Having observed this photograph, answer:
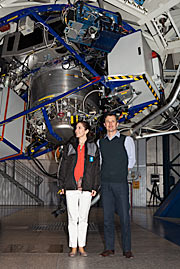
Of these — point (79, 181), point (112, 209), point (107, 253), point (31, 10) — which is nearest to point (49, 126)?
point (31, 10)

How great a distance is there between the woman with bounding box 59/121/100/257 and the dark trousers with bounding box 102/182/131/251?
0.62 feet

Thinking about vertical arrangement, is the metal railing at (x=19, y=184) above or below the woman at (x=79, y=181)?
below

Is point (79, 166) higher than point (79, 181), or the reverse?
point (79, 166)

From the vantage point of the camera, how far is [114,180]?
11.8ft

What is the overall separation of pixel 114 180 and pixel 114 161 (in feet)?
0.82

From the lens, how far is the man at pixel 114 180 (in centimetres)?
355

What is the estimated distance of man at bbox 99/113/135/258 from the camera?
3551 mm

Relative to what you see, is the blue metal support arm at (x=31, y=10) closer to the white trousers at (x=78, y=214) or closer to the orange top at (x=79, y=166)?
the orange top at (x=79, y=166)

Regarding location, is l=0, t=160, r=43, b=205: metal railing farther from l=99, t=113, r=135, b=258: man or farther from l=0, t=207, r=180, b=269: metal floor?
l=99, t=113, r=135, b=258: man

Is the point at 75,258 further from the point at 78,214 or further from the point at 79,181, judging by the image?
the point at 79,181

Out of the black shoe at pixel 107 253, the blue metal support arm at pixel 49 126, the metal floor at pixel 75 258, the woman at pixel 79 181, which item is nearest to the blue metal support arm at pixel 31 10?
the blue metal support arm at pixel 49 126

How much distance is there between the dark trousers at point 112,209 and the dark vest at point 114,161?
0.30 feet

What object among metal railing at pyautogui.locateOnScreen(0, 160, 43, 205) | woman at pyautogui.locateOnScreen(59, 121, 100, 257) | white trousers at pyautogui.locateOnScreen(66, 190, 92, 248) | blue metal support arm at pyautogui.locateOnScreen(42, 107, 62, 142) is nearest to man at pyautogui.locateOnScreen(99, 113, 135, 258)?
woman at pyautogui.locateOnScreen(59, 121, 100, 257)

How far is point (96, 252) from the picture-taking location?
376cm
